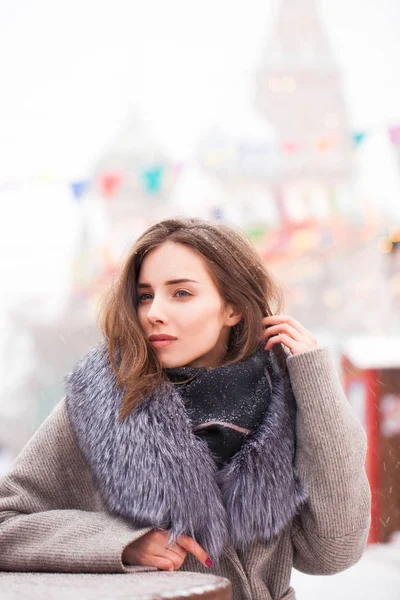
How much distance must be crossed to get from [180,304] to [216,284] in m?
0.07

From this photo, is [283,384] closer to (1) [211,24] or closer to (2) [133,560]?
(2) [133,560]

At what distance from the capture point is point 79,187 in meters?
2.64

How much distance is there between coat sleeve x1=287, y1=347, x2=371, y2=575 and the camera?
104cm

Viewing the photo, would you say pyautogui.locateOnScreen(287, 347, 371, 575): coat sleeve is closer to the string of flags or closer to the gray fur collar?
the gray fur collar

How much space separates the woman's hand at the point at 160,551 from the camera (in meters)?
0.97

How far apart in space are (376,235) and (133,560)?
7.00 feet

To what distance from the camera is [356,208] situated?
2838mm

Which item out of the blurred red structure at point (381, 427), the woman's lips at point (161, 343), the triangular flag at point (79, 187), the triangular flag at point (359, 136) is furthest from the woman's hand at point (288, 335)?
the triangular flag at point (79, 187)

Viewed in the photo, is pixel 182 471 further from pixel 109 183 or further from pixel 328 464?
pixel 109 183

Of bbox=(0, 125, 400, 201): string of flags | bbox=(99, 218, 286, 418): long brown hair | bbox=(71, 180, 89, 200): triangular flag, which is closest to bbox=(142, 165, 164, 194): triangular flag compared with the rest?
bbox=(0, 125, 400, 201): string of flags

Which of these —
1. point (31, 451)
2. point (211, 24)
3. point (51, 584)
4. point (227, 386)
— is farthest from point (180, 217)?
point (211, 24)

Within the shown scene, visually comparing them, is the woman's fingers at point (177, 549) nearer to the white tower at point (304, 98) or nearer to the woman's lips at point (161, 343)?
the woman's lips at point (161, 343)

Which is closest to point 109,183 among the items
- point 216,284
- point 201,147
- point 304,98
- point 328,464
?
point 201,147

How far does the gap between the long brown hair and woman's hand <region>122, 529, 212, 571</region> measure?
0.21 meters
